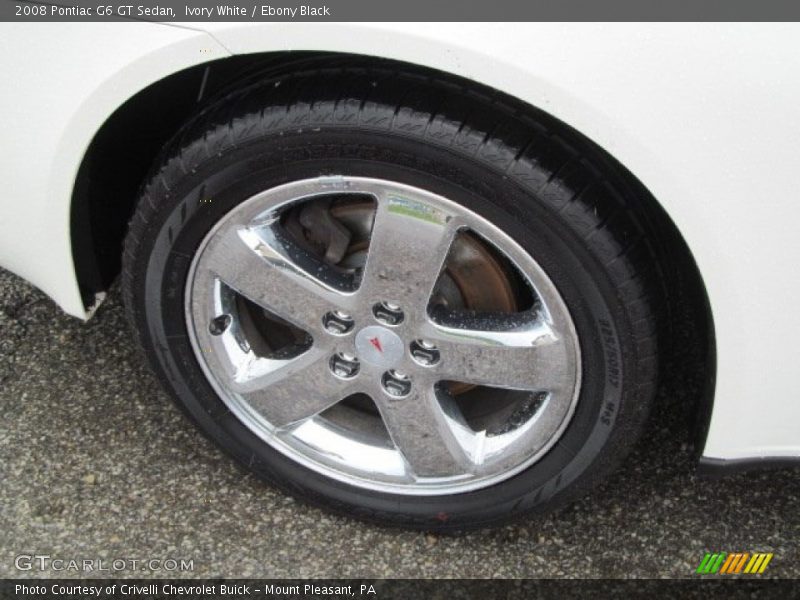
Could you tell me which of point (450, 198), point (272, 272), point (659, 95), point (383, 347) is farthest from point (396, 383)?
point (659, 95)

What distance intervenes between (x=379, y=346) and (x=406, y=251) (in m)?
0.23

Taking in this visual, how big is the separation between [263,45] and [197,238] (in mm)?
442

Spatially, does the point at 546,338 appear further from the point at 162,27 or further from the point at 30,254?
the point at 30,254

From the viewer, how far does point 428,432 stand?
6.52ft

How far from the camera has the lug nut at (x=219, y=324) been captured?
1.99 m

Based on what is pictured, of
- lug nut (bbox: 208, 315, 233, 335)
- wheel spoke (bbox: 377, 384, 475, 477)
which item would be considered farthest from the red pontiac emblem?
lug nut (bbox: 208, 315, 233, 335)

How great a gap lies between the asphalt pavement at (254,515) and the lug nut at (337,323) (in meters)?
0.50

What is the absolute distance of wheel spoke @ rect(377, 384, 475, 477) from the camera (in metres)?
1.96

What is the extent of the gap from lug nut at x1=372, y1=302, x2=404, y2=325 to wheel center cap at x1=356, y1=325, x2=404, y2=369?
19mm

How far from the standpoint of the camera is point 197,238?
1835 mm

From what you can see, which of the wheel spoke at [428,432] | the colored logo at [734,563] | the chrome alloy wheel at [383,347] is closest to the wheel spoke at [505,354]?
the chrome alloy wheel at [383,347]

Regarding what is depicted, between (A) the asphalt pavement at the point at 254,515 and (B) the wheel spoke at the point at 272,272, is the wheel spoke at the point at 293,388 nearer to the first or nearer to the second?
(B) the wheel spoke at the point at 272,272

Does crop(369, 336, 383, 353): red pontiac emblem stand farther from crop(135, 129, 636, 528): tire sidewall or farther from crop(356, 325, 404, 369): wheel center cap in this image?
crop(135, 129, 636, 528): tire sidewall
